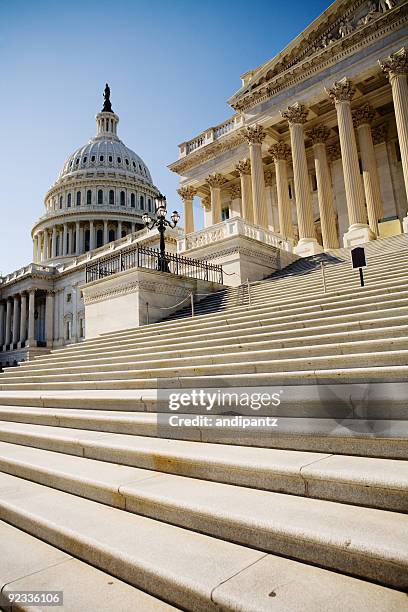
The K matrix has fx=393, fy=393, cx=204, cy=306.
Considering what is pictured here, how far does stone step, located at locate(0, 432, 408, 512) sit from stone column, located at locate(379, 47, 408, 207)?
19.4 m

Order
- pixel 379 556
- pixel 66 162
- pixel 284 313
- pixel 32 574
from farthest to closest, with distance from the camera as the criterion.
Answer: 1. pixel 66 162
2. pixel 284 313
3. pixel 32 574
4. pixel 379 556

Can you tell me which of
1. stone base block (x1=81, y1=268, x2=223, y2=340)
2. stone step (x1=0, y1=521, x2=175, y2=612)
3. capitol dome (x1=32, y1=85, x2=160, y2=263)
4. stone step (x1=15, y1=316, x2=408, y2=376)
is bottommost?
stone step (x1=0, y1=521, x2=175, y2=612)

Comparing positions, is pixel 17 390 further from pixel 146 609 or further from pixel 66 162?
pixel 66 162

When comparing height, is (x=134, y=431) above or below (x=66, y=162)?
below

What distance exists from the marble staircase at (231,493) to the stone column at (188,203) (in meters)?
25.3

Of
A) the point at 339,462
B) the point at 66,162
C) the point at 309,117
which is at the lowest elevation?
the point at 339,462

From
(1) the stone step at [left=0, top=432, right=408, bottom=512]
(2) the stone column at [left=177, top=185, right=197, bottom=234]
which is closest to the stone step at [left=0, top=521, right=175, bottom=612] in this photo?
(1) the stone step at [left=0, top=432, right=408, bottom=512]

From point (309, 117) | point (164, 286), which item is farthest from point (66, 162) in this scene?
point (164, 286)

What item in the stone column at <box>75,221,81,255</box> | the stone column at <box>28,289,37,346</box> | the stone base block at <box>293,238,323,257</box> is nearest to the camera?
the stone base block at <box>293,238,323,257</box>

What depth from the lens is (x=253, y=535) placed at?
279 cm

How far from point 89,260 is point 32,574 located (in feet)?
189

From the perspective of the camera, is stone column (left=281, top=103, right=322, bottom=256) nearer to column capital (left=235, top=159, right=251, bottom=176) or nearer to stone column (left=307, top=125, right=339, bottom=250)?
stone column (left=307, top=125, right=339, bottom=250)

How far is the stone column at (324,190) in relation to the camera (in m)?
24.4

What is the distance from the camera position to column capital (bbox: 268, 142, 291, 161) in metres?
27.8
